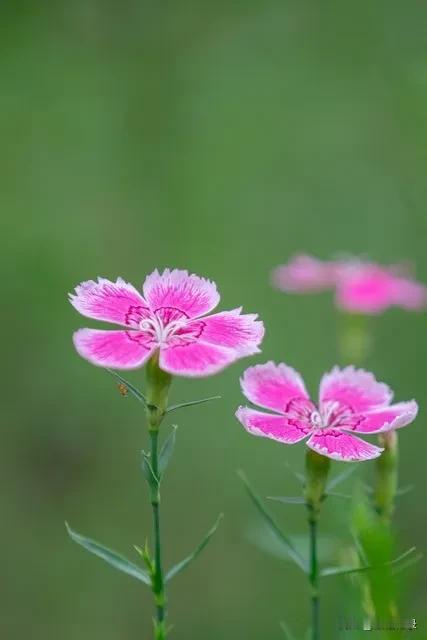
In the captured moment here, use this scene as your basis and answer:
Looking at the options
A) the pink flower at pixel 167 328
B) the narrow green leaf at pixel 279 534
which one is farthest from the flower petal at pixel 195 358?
the narrow green leaf at pixel 279 534

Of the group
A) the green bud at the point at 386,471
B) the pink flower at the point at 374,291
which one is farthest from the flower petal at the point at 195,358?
the pink flower at the point at 374,291

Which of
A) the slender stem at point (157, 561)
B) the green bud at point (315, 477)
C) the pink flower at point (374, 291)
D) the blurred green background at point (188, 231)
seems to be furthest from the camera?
the blurred green background at point (188, 231)

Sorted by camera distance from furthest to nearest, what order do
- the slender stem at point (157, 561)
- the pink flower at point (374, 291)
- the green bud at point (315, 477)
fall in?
the pink flower at point (374, 291) < the green bud at point (315, 477) < the slender stem at point (157, 561)

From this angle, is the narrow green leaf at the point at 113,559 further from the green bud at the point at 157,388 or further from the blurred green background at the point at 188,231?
the blurred green background at the point at 188,231

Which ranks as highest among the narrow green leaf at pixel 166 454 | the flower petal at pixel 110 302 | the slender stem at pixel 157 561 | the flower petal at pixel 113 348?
the flower petal at pixel 110 302

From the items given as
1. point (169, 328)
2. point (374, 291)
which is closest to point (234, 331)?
point (169, 328)

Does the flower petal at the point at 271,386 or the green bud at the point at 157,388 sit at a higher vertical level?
the flower petal at the point at 271,386

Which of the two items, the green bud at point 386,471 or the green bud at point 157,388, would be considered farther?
the green bud at point 386,471

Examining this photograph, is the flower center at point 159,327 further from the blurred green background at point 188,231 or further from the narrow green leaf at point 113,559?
the blurred green background at point 188,231
